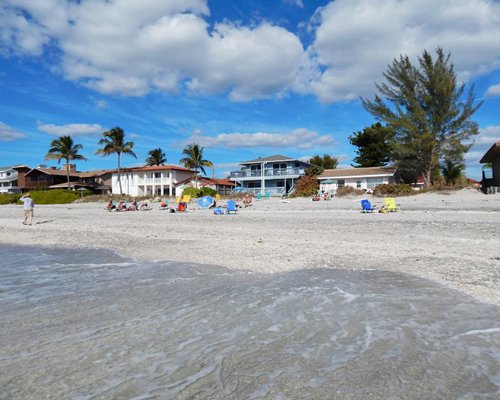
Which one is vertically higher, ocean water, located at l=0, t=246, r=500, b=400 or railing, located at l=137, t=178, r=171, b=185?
railing, located at l=137, t=178, r=171, b=185

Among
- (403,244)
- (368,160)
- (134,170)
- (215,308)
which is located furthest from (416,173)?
(134,170)

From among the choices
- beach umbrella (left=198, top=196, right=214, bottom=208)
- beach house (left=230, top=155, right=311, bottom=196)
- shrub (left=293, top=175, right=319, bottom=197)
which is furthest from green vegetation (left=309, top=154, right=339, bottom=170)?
beach umbrella (left=198, top=196, right=214, bottom=208)

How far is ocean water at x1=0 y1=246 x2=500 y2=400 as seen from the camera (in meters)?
3.00

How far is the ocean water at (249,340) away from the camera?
2996 millimetres

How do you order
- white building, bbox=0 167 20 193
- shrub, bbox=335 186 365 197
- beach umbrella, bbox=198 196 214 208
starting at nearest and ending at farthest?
beach umbrella, bbox=198 196 214 208 < shrub, bbox=335 186 365 197 < white building, bbox=0 167 20 193

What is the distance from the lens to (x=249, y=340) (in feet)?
13.1

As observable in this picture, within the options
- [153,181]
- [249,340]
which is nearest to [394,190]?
[249,340]

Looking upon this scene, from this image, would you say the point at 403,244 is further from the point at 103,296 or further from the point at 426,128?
the point at 426,128

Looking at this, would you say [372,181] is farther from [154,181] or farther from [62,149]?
[62,149]

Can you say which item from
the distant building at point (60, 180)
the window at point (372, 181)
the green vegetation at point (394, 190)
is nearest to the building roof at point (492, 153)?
the green vegetation at point (394, 190)

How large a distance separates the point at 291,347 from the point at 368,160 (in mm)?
50576

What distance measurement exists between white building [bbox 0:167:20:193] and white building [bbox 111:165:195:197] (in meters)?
27.2

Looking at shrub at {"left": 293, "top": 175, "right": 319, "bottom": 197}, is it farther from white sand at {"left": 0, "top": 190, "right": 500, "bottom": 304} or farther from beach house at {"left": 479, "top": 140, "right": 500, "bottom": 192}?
white sand at {"left": 0, "top": 190, "right": 500, "bottom": 304}

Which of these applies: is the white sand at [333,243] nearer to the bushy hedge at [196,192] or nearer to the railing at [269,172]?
the bushy hedge at [196,192]
